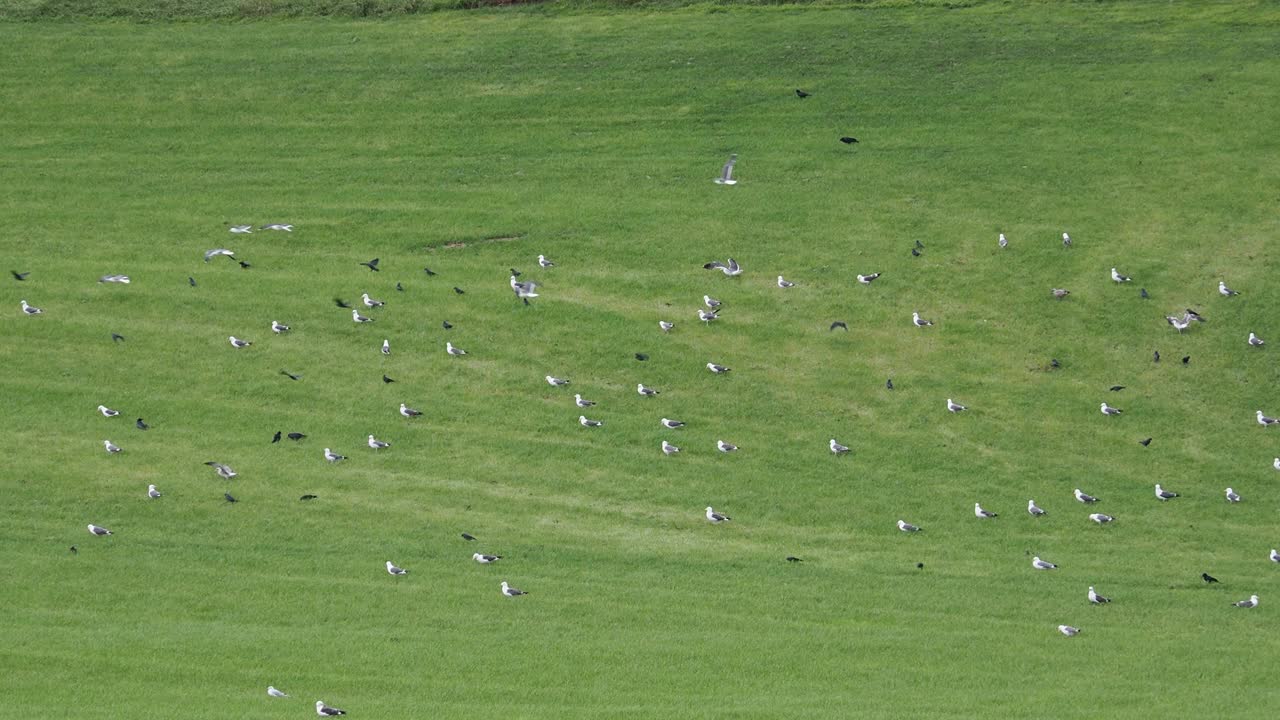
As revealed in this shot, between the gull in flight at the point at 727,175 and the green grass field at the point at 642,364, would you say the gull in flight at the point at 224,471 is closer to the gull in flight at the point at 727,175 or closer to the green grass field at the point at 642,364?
the green grass field at the point at 642,364

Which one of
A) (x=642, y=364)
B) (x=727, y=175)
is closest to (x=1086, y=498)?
(x=642, y=364)

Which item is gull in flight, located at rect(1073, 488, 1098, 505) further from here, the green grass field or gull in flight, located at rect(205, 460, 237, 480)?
gull in flight, located at rect(205, 460, 237, 480)

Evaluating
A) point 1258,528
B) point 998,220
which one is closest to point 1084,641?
point 1258,528

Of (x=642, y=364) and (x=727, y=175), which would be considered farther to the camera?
(x=727, y=175)

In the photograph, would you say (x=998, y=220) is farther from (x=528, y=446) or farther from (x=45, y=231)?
(x=45, y=231)

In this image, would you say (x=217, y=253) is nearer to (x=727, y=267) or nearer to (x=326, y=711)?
(x=727, y=267)

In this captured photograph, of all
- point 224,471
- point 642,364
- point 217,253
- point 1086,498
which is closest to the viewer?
point 1086,498
